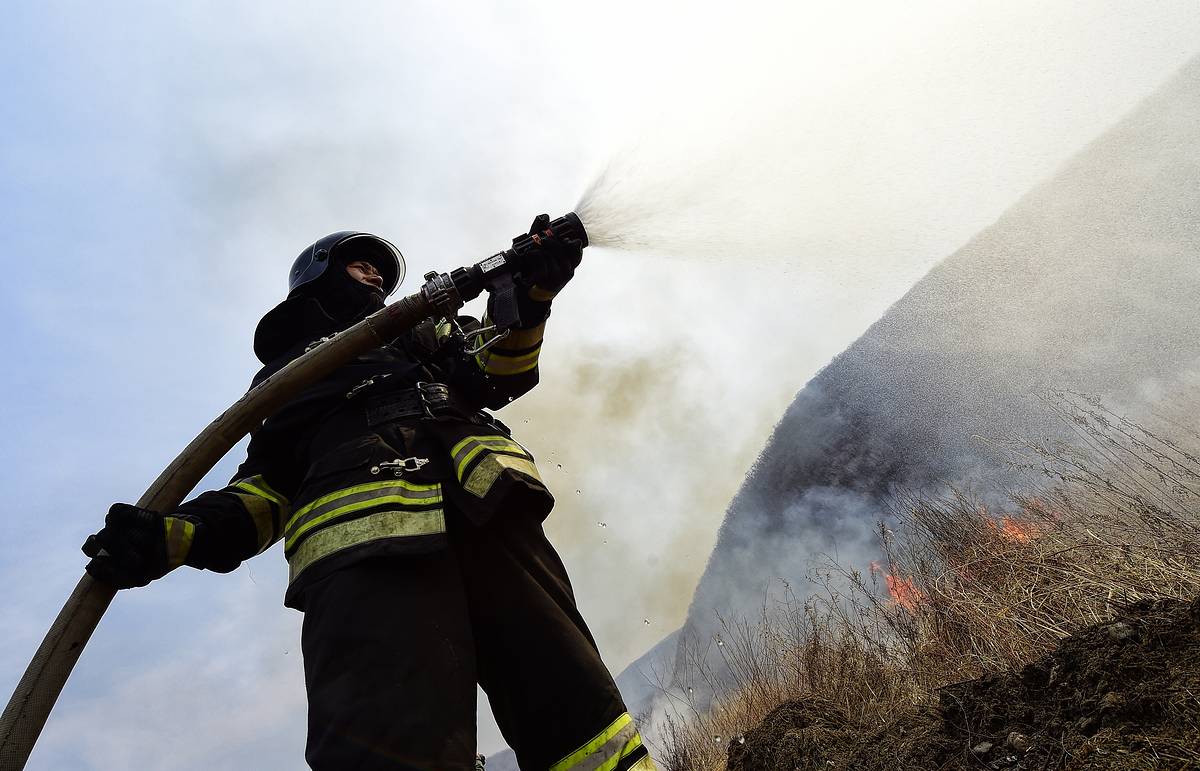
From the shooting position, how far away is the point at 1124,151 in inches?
549

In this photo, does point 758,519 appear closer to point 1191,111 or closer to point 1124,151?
point 1124,151

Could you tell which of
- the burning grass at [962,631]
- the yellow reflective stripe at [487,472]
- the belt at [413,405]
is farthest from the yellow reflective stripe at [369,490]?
the burning grass at [962,631]

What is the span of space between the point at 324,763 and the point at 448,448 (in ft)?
3.43

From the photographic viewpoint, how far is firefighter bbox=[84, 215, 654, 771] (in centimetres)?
176

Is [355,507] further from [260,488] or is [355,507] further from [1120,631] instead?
[1120,631]

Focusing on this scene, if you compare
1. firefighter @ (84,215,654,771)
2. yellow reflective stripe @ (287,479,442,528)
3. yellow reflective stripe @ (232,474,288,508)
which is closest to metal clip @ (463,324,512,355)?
firefighter @ (84,215,654,771)

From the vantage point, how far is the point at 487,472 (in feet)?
7.17

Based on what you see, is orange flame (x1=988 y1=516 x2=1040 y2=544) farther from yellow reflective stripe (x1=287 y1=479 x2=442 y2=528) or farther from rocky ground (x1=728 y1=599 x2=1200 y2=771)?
yellow reflective stripe (x1=287 y1=479 x2=442 y2=528)

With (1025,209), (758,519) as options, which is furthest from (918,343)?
(758,519)

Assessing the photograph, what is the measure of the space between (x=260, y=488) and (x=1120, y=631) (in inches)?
131

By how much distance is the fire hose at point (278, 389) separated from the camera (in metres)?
2.20

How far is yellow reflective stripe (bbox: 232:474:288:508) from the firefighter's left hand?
4.48ft

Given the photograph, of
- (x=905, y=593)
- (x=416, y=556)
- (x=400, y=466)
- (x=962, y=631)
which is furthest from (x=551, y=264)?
(x=905, y=593)

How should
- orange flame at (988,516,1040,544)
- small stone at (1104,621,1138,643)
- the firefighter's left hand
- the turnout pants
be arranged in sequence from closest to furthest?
1. the turnout pants
2. small stone at (1104,621,1138,643)
3. the firefighter's left hand
4. orange flame at (988,516,1040,544)
